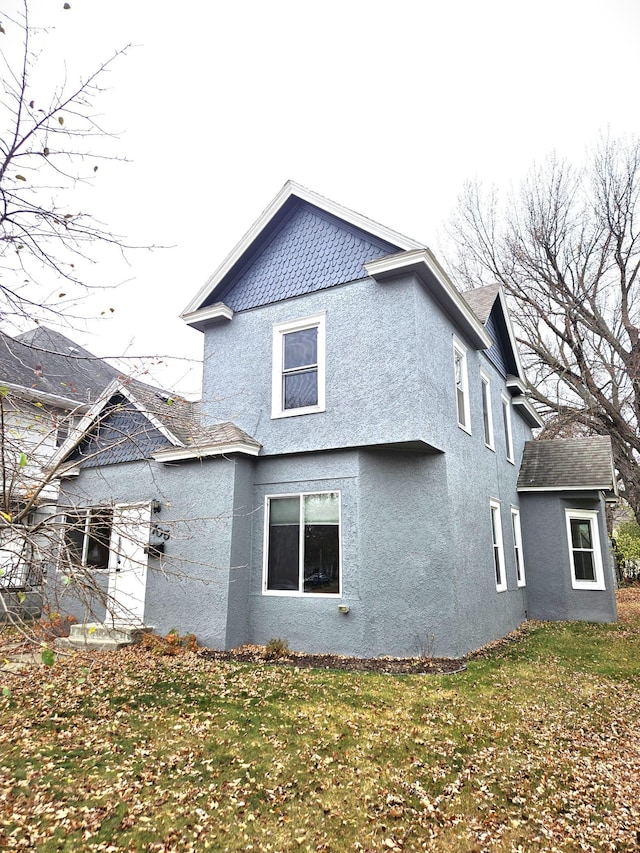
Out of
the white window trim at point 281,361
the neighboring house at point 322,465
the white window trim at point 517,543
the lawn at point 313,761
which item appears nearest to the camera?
the lawn at point 313,761

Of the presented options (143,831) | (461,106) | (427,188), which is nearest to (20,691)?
(143,831)

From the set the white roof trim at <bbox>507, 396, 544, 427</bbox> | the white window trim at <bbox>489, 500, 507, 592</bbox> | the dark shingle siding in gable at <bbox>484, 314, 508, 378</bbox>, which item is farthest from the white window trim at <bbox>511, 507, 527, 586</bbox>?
the dark shingle siding in gable at <bbox>484, 314, 508, 378</bbox>

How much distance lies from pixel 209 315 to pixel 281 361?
6.77 ft

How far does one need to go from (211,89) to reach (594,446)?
1325 centimetres

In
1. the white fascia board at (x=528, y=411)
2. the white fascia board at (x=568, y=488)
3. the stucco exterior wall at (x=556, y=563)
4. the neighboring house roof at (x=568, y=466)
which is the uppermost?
the white fascia board at (x=528, y=411)

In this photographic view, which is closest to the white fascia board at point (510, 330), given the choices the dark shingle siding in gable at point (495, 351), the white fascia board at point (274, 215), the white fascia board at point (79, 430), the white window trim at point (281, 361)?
the dark shingle siding in gable at point (495, 351)

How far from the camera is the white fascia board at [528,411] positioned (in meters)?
15.7

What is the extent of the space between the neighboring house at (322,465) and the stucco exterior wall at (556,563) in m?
2.20

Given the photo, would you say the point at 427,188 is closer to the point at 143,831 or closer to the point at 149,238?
the point at 149,238

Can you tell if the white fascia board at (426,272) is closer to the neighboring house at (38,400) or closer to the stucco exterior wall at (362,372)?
the stucco exterior wall at (362,372)

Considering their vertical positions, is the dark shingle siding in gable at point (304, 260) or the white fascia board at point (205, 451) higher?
the dark shingle siding in gable at point (304, 260)

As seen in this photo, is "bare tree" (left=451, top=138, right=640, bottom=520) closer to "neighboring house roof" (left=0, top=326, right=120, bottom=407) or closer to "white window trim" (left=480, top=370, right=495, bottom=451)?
"white window trim" (left=480, top=370, right=495, bottom=451)

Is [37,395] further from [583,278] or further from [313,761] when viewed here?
[583,278]

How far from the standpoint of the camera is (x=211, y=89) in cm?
730
